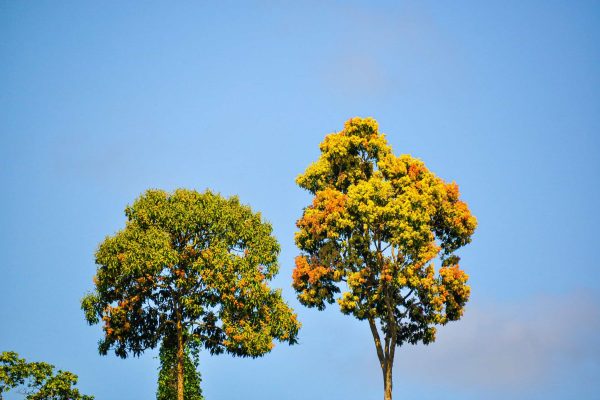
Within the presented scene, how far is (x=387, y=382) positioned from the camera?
48.4 meters

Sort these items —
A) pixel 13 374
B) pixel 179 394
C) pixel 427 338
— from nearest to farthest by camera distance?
pixel 13 374 < pixel 179 394 < pixel 427 338

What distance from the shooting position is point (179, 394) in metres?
47.2

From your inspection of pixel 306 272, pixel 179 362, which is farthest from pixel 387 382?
pixel 179 362

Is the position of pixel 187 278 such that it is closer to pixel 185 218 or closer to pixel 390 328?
pixel 185 218

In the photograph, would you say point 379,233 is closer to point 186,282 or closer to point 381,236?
point 381,236

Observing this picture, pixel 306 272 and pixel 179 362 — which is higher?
pixel 306 272

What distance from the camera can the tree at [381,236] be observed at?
48375mm

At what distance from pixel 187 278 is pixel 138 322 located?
4151 mm

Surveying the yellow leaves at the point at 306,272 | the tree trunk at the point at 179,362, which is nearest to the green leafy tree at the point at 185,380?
the tree trunk at the point at 179,362

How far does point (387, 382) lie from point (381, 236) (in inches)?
322

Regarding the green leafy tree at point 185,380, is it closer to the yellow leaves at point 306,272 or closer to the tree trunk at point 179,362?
the tree trunk at point 179,362

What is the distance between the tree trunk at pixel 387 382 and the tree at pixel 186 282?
18.5ft

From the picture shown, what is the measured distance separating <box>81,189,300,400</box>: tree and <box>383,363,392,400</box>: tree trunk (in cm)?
564

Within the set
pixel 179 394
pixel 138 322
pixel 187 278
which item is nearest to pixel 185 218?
pixel 187 278
